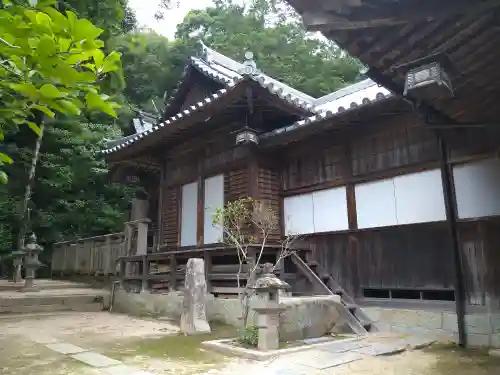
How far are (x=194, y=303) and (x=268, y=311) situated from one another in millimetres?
2119

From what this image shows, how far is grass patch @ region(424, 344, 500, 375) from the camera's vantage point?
5.04m

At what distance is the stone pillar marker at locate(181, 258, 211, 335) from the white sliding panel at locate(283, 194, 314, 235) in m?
2.46

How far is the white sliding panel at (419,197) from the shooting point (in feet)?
24.3

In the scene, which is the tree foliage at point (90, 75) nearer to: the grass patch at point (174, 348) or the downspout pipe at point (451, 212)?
the grass patch at point (174, 348)

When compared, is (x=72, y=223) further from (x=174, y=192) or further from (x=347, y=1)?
(x=347, y=1)

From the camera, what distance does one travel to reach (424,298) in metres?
7.44

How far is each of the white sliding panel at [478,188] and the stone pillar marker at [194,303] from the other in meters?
4.72

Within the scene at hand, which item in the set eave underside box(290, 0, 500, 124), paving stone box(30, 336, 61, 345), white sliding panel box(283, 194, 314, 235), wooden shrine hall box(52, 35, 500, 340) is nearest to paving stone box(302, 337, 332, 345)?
wooden shrine hall box(52, 35, 500, 340)

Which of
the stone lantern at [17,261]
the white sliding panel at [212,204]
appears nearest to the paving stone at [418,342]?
the white sliding panel at [212,204]

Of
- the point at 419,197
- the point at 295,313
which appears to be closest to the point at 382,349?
the point at 295,313

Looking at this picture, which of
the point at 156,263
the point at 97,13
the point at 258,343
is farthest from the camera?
the point at 156,263

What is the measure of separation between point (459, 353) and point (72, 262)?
16132 mm

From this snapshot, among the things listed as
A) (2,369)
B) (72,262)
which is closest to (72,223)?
(72,262)

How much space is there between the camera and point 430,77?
4031 mm
